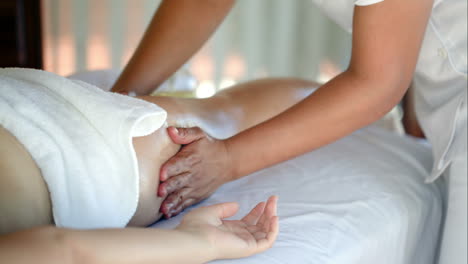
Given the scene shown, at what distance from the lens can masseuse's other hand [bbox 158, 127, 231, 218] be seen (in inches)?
36.9

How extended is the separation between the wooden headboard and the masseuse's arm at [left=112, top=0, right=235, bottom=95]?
3.09 metres

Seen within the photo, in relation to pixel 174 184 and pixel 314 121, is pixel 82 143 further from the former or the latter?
pixel 314 121

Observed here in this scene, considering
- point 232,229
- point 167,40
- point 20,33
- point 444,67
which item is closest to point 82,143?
point 232,229

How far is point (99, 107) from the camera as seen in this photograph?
80cm

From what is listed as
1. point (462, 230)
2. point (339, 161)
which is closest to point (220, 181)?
point (339, 161)

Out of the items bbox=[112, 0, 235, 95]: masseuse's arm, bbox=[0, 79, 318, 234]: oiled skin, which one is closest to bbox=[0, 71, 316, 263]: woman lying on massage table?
bbox=[0, 79, 318, 234]: oiled skin

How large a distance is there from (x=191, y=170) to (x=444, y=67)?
2.17 ft

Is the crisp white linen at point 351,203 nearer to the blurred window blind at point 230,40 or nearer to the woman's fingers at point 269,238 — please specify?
the woman's fingers at point 269,238

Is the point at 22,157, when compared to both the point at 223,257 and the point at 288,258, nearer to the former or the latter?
Answer: the point at 223,257

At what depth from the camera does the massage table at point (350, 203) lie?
0.92 meters

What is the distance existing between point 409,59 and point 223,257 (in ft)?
1.77

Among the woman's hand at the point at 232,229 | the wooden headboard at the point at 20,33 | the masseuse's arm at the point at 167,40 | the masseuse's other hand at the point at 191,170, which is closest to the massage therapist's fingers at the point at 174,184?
the masseuse's other hand at the point at 191,170

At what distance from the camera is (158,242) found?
27.2 inches

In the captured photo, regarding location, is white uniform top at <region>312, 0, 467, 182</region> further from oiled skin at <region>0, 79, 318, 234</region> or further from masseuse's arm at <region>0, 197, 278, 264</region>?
masseuse's arm at <region>0, 197, 278, 264</region>
